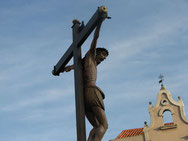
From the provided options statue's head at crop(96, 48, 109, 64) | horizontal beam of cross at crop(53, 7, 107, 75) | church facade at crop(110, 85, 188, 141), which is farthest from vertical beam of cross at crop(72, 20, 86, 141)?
church facade at crop(110, 85, 188, 141)

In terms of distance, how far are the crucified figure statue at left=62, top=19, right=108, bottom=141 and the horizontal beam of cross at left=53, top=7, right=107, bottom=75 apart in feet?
0.29

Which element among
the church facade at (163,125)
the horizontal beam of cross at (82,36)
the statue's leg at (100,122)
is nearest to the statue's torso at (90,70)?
the horizontal beam of cross at (82,36)

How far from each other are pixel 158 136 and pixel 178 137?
135 cm

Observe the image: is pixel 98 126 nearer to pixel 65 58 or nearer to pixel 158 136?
pixel 65 58

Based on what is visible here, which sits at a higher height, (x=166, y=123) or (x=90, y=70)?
(x=166, y=123)

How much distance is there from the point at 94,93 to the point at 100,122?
40cm

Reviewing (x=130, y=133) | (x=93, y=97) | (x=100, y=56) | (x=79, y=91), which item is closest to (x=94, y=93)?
(x=93, y=97)

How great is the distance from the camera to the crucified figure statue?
4.10 m

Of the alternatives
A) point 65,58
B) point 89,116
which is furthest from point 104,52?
point 89,116

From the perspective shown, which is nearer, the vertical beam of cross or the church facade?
the vertical beam of cross

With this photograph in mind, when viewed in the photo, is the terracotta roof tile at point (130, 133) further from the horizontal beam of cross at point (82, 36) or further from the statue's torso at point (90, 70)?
the statue's torso at point (90, 70)

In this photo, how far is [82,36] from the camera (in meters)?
4.55

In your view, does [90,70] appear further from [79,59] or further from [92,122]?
[92,122]

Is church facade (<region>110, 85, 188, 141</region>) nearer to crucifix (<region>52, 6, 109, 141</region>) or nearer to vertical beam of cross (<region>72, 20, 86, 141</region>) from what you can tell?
crucifix (<region>52, 6, 109, 141</region>)
